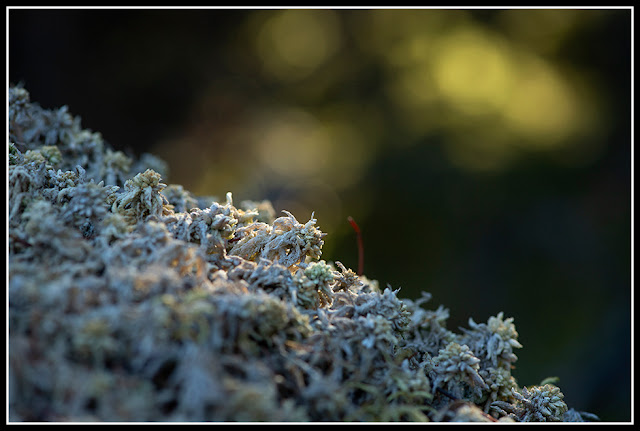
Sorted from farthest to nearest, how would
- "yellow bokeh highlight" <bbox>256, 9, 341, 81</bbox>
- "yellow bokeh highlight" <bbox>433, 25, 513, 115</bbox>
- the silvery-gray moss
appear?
"yellow bokeh highlight" <bbox>256, 9, 341, 81</bbox>
"yellow bokeh highlight" <bbox>433, 25, 513, 115</bbox>
the silvery-gray moss

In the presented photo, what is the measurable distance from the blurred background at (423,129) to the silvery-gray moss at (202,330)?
163 centimetres

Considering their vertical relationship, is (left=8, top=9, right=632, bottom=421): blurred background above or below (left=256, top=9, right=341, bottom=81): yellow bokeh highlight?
below

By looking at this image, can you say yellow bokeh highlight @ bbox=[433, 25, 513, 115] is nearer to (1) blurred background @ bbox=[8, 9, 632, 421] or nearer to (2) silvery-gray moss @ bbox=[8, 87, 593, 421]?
(1) blurred background @ bbox=[8, 9, 632, 421]

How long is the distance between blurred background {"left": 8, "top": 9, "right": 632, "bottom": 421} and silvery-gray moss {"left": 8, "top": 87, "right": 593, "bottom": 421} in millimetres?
1629

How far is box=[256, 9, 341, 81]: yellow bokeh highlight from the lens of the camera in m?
2.74

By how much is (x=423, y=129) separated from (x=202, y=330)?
2264 mm

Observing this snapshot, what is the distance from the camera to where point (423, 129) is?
8.47 ft

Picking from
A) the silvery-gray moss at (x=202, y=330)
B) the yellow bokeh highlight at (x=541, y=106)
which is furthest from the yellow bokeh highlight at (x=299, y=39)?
the silvery-gray moss at (x=202, y=330)

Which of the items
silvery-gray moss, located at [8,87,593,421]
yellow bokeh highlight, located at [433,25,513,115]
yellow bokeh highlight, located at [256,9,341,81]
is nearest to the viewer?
silvery-gray moss, located at [8,87,593,421]

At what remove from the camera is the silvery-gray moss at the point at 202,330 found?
0.42 meters

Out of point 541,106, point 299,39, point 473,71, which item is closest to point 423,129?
point 473,71

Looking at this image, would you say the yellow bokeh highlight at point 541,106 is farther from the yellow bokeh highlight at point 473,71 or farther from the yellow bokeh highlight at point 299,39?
the yellow bokeh highlight at point 299,39

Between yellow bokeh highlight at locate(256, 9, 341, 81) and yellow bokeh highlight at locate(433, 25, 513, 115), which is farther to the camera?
→ yellow bokeh highlight at locate(256, 9, 341, 81)

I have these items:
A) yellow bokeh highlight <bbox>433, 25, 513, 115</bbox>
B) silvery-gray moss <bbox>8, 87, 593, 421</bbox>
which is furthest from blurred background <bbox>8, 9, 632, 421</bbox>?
silvery-gray moss <bbox>8, 87, 593, 421</bbox>
